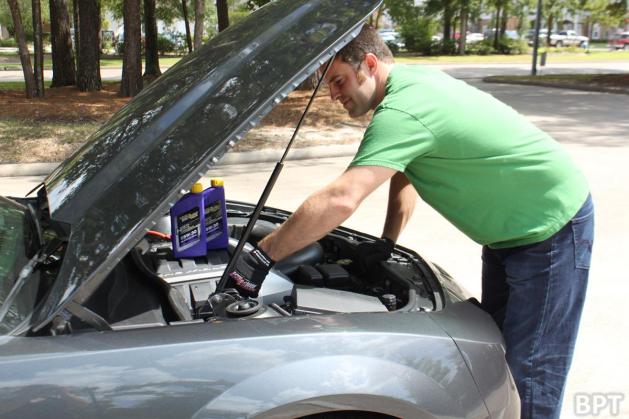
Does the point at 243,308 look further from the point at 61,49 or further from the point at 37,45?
the point at 61,49

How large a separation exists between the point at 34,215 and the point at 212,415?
4.18 feet

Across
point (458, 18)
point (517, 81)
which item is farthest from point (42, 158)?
point (458, 18)

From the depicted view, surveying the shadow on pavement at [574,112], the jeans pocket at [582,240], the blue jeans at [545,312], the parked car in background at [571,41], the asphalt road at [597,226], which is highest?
the parked car in background at [571,41]

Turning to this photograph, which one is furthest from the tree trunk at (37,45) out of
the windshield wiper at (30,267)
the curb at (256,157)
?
the windshield wiper at (30,267)

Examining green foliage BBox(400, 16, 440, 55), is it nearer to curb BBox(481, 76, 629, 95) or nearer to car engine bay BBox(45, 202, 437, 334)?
curb BBox(481, 76, 629, 95)

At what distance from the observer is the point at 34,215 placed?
2.52m

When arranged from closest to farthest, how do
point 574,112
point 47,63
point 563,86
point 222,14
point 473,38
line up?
point 574,112 → point 222,14 → point 563,86 → point 47,63 → point 473,38

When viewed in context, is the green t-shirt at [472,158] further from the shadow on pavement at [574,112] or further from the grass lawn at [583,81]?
the grass lawn at [583,81]

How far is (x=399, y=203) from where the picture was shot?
2.93 metres

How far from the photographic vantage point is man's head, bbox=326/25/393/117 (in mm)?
2230

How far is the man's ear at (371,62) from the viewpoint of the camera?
2.24 metres

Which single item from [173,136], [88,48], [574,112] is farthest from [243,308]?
[88,48]

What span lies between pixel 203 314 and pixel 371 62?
1009 millimetres

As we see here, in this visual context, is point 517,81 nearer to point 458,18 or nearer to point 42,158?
point 42,158
